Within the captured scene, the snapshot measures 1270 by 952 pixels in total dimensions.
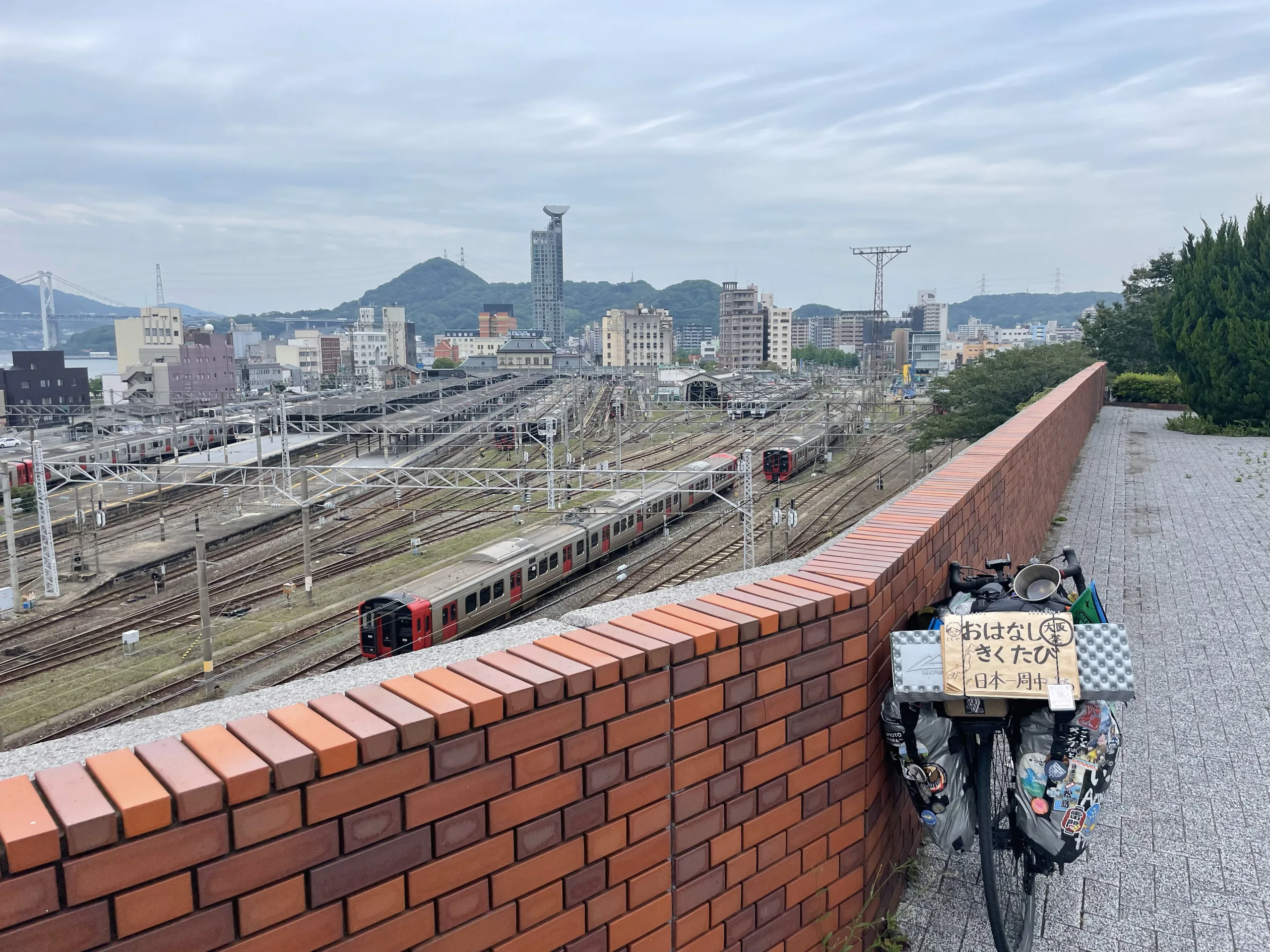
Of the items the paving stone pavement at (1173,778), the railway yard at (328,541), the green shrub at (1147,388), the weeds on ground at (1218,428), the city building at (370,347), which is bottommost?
the railway yard at (328,541)

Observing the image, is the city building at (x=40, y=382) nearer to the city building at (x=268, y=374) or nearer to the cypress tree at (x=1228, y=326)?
the city building at (x=268, y=374)

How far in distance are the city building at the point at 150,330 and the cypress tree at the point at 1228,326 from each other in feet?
257

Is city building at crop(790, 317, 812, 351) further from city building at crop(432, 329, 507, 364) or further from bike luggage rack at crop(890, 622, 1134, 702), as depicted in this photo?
bike luggage rack at crop(890, 622, 1134, 702)

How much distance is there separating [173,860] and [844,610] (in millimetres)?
1921

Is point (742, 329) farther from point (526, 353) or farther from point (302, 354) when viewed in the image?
point (302, 354)

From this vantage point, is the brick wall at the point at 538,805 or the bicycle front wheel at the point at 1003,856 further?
the bicycle front wheel at the point at 1003,856

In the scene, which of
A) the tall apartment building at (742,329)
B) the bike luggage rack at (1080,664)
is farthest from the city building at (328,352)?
the bike luggage rack at (1080,664)

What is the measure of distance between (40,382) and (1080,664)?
Result: 6053cm

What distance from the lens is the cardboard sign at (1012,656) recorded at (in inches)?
103

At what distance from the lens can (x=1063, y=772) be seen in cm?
273

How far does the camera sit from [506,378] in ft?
211

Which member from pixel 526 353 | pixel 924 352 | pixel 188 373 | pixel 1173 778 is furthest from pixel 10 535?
pixel 924 352

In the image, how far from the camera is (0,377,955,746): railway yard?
48.1 ft

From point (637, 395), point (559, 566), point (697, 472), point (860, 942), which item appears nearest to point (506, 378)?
point (637, 395)
